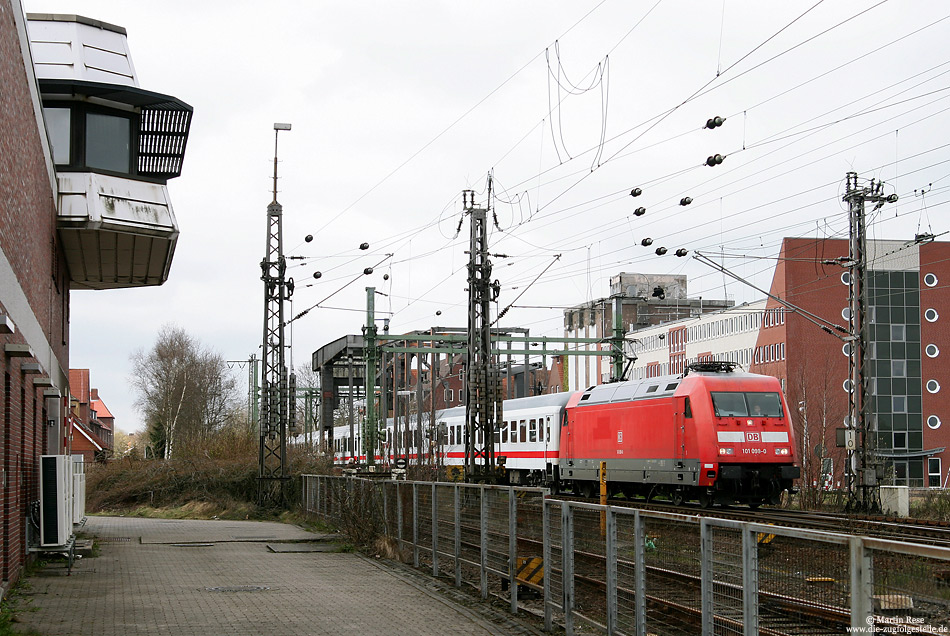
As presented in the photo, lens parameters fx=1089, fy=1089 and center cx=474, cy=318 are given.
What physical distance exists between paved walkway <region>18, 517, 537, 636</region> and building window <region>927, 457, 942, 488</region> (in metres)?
54.8

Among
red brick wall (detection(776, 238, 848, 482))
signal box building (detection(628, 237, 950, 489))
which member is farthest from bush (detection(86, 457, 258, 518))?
red brick wall (detection(776, 238, 848, 482))

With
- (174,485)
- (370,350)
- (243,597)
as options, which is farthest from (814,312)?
(243,597)

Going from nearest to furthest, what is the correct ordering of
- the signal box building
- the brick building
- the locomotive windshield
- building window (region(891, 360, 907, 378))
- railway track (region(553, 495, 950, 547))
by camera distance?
1. railway track (region(553, 495, 950, 547))
2. the locomotive windshield
3. the brick building
4. the signal box building
5. building window (region(891, 360, 907, 378))

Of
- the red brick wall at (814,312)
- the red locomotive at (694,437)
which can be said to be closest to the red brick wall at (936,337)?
the red brick wall at (814,312)

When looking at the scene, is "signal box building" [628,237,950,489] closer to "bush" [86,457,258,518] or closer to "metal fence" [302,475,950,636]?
"bush" [86,457,258,518]

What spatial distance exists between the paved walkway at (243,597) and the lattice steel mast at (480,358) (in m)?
8.28

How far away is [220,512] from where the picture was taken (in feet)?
108

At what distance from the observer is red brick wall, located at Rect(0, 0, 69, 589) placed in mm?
11766

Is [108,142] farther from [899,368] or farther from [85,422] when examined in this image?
[85,422]

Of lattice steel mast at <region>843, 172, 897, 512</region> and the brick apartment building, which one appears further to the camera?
lattice steel mast at <region>843, 172, 897, 512</region>

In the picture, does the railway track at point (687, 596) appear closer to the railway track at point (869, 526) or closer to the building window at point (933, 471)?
the railway track at point (869, 526)

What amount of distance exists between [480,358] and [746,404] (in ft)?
23.1

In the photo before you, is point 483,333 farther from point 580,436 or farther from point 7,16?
point 7,16

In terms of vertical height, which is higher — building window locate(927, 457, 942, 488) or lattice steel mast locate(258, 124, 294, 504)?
lattice steel mast locate(258, 124, 294, 504)
